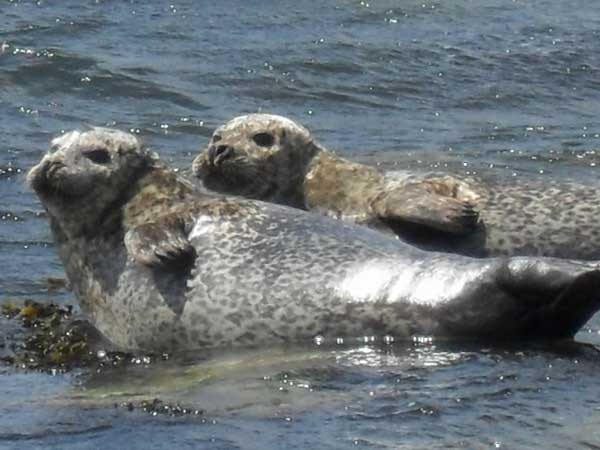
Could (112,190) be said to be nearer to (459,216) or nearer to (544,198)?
(459,216)

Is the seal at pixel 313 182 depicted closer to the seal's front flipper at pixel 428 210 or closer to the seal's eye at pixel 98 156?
the seal's front flipper at pixel 428 210

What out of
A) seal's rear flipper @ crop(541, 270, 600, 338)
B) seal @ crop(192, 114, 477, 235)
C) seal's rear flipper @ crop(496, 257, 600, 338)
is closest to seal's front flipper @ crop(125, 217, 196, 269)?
seal's rear flipper @ crop(496, 257, 600, 338)

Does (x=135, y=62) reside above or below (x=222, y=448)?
below

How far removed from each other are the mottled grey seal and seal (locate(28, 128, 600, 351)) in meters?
1.20

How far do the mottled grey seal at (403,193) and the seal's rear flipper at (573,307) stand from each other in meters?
2.00

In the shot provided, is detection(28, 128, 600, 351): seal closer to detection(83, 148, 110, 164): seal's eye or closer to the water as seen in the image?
detection(83, 148, 110, 164): seal's eye

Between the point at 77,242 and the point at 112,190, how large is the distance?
29 cm

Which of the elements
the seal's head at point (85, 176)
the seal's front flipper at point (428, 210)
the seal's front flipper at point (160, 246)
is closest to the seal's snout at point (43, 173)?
the seal's head at point (85, 176)

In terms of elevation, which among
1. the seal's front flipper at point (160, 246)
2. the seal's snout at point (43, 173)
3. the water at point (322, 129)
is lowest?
the water at point (322, 129)

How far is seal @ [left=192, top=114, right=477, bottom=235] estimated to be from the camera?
1048cm

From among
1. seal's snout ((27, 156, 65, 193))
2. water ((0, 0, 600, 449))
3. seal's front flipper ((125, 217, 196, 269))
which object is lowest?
water ((0, 0, 600, 449))

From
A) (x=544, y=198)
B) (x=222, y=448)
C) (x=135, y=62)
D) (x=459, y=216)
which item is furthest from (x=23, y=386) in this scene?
(x=135, y=62)

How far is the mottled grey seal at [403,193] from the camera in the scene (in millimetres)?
10594

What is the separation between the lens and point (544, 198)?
11.1 metres
